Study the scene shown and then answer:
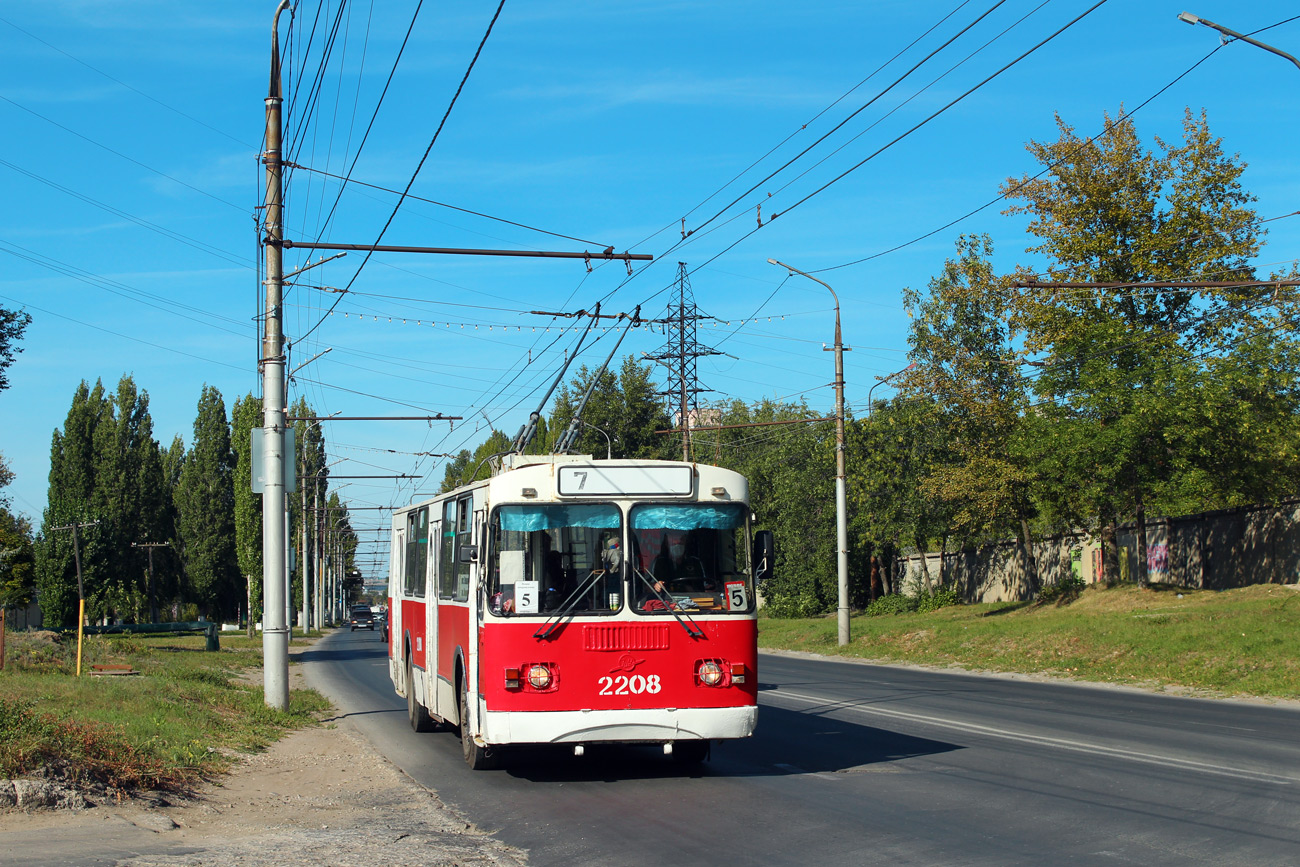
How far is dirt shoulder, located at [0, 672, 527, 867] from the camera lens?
745 cm

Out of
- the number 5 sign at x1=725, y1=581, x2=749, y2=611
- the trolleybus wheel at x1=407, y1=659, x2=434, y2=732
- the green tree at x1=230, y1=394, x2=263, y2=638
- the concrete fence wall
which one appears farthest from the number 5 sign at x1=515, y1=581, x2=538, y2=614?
the green tree at x1=230, y1=394, x2=263, y2=638

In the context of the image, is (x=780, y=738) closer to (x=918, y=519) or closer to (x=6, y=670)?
(x=6, y=670)

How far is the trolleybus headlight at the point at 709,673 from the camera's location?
34.8 feet

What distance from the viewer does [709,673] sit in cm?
1062

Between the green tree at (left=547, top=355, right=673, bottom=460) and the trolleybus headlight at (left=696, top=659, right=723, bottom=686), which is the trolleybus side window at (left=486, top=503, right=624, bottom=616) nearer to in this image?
the trolleybus headlight at (left=696, top=659, right=723, bottom=686)

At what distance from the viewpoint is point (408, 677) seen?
1672 cm

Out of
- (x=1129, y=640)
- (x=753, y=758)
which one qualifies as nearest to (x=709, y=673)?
(x=753, y=758)

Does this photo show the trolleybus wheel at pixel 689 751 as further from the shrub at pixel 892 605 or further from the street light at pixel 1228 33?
the shrub at pixel 892 605

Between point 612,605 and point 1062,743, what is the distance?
585 centimetres

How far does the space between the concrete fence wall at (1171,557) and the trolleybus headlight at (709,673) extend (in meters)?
25.0

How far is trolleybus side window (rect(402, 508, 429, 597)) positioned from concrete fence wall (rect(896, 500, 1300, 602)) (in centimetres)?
2376

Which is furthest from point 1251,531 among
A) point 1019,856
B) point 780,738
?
point 1019,856

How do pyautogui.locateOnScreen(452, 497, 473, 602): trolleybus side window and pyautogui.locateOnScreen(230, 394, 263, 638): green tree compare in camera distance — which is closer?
pyautogui.locateOnScreen(452, 497, 473, 602): trolleybus side window

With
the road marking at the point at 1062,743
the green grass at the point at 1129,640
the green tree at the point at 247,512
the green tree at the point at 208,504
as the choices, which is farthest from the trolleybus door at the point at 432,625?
the green tree at the point at 208,504
